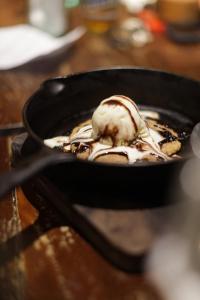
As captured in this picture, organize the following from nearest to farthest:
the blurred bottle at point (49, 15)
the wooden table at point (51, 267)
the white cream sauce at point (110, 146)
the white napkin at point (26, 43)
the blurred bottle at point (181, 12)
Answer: the wooden table at point (51, 267) < the white cream sauce at point (110, 146) < the white napkin at point (26, 43) < the blurred bottle at point (49, 15) < the blurred bottle at point (181, 12)

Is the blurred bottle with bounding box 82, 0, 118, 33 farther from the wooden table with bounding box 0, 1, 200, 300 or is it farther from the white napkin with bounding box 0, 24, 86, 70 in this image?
the wooden table with bounding box 0, 1, 200, 300

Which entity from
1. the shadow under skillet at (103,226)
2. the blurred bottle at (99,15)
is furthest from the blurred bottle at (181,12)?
the shadow under skillet at (103,226)

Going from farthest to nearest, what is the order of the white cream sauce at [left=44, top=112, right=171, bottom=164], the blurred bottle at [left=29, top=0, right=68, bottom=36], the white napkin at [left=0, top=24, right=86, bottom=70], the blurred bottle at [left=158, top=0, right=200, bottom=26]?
the blurred bottle at [left=158, top=0, right=200, bottom=26] → the blurred bottle at [left=29, top=0, right=68, bottom=36] → the white napkin at [left=0, top=24, right=86, bottom=70] → the white cream sauce at [left=44, top=112, right=171, bottom=164]

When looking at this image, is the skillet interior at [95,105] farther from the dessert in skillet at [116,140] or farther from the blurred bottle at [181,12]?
the blurred bottle at [181,12]

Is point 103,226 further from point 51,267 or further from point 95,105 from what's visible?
point 95,105

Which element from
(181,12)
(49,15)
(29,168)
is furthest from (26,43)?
(29,168)

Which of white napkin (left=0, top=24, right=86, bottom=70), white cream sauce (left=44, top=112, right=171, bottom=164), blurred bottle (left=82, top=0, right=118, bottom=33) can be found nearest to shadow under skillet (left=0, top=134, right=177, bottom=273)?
white cream sauce (left=44, top=112, right=171, bottom=164)
